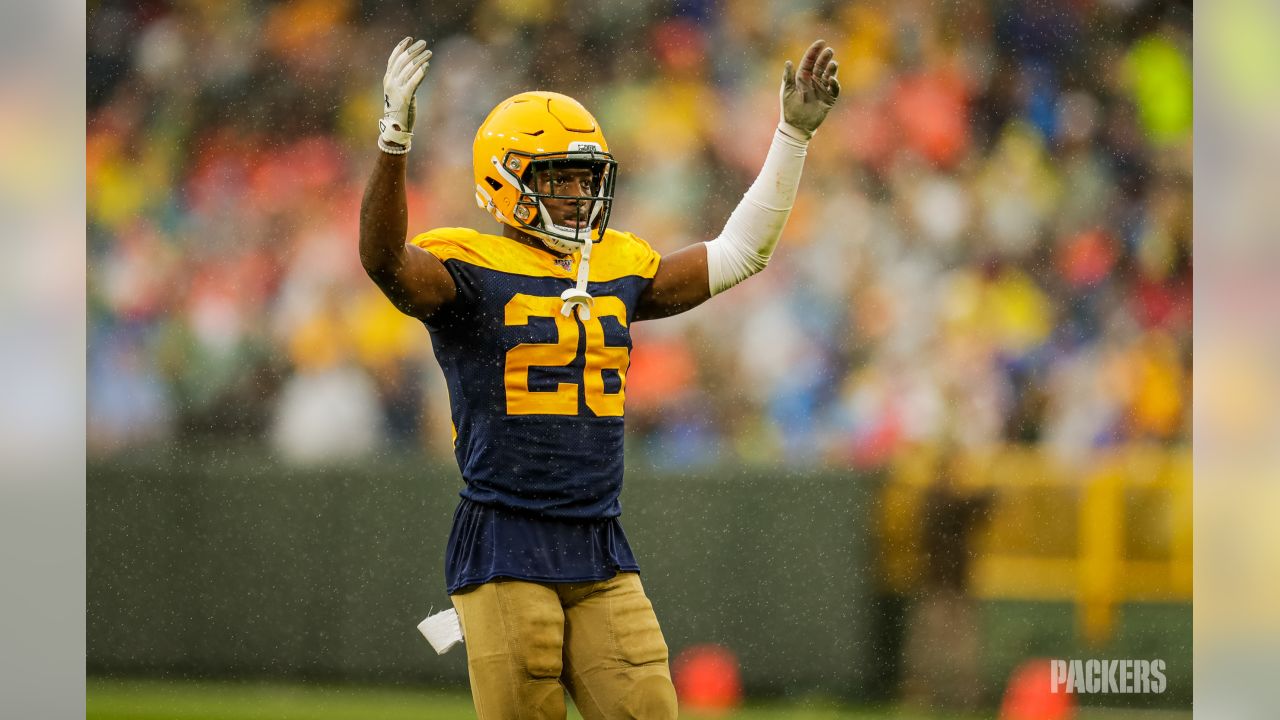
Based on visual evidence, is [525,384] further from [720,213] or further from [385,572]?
[720,213]

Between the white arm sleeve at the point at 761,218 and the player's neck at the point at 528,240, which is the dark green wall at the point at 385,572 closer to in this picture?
the white arm sleeve at the point at 761,218

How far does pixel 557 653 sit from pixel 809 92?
1258 millimetres

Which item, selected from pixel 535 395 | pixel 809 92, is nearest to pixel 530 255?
pixel 535 395

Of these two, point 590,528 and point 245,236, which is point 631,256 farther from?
point 245,236

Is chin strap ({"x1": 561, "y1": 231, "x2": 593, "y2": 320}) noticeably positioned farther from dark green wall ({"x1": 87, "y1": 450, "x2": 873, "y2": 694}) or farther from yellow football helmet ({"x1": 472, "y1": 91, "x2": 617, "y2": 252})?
dark green wall ({"x1": 87, "y1": 450, "x2": 873, "y2": 694})

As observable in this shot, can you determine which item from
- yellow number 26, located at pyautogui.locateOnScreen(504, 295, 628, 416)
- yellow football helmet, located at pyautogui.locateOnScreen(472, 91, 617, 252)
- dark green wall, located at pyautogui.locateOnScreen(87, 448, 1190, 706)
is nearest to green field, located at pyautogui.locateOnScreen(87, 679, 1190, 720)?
dark green wall, located at pyautogui.locateOnScreen(87, 448, 1190, 706)

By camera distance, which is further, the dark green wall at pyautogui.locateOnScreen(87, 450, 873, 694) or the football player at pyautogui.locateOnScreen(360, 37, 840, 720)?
the dark green wall at pyautogui.locateOnScreen(87, 450, 873, 694)

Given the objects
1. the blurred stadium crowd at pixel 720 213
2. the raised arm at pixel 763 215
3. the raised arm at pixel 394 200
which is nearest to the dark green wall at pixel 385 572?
the blurred stadium crowd at pixel 720 213

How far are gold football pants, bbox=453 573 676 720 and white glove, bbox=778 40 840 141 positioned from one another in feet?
3.42

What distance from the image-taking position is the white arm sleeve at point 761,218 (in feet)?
9.94

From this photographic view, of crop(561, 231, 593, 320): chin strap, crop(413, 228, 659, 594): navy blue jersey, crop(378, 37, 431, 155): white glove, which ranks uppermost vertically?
crop(378, 37, 431, 155): white glove

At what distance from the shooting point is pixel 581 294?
278cm

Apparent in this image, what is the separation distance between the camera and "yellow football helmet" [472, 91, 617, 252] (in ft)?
9.25
